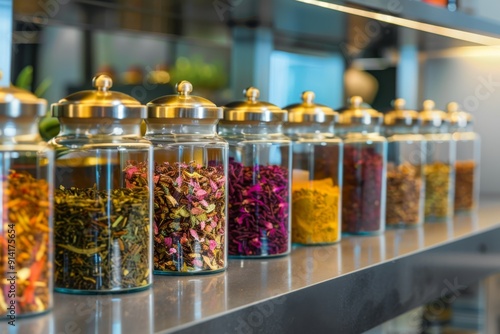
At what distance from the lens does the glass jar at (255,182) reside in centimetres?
113

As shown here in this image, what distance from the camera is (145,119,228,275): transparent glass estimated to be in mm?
990

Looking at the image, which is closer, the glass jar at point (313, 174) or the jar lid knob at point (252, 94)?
the jar lid knob at point (252, 94)

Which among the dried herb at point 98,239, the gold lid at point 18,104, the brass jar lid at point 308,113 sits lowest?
the dried herb at point 98,239

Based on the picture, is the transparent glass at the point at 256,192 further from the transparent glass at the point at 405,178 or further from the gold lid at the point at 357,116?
the transparent glass at the point at 405,178

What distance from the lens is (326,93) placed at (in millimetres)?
2609

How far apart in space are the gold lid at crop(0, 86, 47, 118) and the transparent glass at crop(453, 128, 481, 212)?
4.24 feet

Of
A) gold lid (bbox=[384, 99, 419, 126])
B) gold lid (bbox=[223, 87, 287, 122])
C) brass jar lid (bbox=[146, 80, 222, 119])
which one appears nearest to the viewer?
brass jar lid (bbox=[146, 80, 222, 119])

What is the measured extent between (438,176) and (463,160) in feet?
0.69

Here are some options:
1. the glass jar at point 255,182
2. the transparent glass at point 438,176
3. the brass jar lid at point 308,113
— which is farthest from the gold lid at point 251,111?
the transparent glass at point 438,176

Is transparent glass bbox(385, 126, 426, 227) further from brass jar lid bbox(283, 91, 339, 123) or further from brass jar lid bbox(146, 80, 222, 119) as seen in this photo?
brass jar lid bbox(146, 80, 222, 119)

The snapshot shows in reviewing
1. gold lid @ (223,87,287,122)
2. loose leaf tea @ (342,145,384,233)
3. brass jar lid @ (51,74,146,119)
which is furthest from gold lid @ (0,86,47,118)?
loose leaf tea @ (342,145,384,233)

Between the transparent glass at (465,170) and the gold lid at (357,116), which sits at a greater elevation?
the gold lid at (357,116)

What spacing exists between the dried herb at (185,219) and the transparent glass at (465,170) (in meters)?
1.00

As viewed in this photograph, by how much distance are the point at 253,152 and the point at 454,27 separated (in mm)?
748
